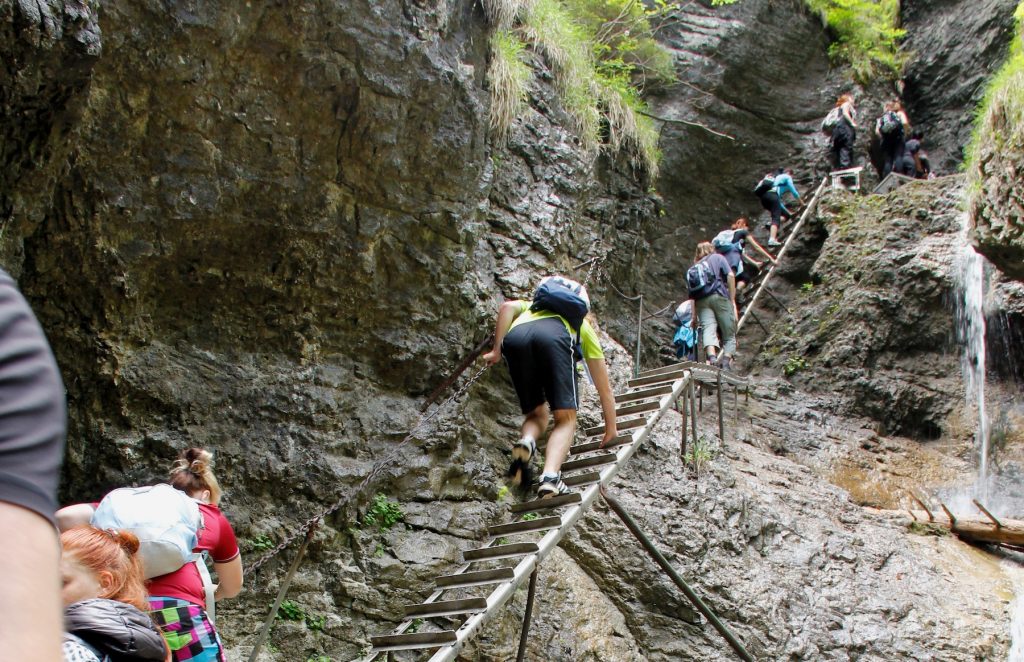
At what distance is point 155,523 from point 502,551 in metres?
2.28

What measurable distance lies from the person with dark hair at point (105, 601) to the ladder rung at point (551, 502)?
2907 millimetres

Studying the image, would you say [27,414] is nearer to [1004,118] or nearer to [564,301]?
[564,301]

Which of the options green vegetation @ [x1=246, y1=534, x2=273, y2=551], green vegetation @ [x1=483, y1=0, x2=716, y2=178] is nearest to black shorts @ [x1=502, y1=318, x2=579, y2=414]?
green vegetation @ [x1=246, y1=534, x2=273, y2=551]

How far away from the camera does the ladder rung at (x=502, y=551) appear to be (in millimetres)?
4977

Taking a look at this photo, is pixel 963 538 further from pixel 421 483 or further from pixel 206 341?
pixel 206 341

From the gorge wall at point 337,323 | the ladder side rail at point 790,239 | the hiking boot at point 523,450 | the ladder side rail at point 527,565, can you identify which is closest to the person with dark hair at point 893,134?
the ladder side rail at point 790,239

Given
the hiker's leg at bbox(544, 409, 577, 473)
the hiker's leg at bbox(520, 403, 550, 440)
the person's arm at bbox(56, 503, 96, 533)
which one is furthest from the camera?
the hiker's leg at bbox(520, 403, 550, 440)

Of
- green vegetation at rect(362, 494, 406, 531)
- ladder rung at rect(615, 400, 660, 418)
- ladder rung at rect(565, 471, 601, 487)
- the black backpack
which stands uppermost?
the black backpack

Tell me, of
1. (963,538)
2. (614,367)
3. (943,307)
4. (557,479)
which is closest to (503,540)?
(557,479)

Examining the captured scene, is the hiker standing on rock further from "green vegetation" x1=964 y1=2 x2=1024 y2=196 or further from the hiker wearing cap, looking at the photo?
the hiker wearing cap

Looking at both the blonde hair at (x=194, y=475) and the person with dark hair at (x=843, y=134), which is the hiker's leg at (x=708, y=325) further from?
the blonde hair at (x=194, y=475)

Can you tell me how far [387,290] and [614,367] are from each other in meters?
2.85

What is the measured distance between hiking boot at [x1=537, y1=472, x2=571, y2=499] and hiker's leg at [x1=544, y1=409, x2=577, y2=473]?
0.04 meters

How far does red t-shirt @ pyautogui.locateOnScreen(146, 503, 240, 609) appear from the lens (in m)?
3.49
